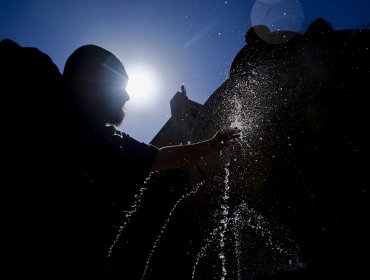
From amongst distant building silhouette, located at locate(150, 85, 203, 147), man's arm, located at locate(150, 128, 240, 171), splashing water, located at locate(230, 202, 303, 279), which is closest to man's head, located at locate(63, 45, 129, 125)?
man's arm, located at locate(150, 128, 240, 171)

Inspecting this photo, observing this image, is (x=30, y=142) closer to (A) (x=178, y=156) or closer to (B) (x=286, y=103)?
(A) (x=178, y=156)

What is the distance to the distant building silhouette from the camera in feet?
46.5

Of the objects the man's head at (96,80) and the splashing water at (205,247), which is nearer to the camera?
the man's head at (96,80)

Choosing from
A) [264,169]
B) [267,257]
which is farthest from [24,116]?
[267,257]

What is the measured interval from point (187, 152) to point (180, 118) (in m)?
12.7

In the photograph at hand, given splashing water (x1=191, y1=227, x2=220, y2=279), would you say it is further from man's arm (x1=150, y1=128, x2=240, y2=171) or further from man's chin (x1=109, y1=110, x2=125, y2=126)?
man's chin (x1=109, y1=110, x2=125, y2=126)

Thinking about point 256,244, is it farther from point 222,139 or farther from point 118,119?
point 118,119

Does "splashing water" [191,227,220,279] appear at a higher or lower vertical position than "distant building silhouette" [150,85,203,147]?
lower

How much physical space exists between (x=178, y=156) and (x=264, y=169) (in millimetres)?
1329

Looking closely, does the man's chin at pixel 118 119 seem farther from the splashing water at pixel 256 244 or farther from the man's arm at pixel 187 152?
the splashing water at pixel 256 244

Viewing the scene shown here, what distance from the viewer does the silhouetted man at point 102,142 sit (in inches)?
49.3

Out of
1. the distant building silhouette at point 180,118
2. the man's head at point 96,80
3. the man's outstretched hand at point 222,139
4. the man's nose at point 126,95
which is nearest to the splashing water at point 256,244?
the man's outstretched hand at point 222,139

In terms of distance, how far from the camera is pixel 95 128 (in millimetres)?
1442

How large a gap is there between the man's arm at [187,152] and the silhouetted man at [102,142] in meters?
0.14
